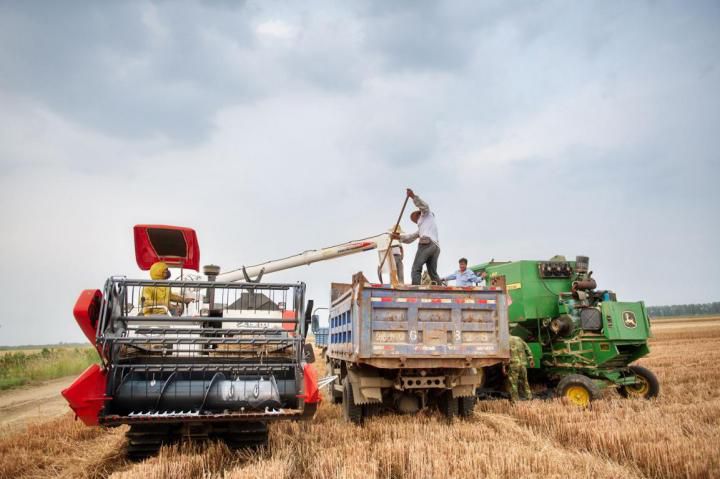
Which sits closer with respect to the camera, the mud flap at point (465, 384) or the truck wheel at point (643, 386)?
the mud flap at point (465, 384)

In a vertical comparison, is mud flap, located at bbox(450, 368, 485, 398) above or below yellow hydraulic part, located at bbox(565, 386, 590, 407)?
above

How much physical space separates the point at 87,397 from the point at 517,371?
278 inches

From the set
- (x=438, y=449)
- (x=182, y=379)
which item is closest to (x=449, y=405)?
(x=438, y=449)

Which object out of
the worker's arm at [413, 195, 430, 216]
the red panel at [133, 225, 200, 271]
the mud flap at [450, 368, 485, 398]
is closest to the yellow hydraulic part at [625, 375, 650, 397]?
the mud flap at [450, 368, 485, 398]

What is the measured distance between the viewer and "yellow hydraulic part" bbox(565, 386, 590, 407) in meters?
8.32

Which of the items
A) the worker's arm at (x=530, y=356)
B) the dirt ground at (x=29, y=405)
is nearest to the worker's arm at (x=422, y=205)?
the worker's arm at (x=530, y=356)

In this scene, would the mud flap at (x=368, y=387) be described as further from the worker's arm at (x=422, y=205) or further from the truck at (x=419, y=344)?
the worker's arm at (x=422, y=205)

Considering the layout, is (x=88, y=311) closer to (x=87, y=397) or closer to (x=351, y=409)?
(x=87, y=397)

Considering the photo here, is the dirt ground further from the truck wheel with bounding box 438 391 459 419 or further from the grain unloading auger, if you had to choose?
the truck wheel with bounding box 438 391 459 419

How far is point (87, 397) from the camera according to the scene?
4504 millimetres

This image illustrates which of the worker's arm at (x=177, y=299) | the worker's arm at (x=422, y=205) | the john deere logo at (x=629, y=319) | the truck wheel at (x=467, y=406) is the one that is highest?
the worker's arm at (x=422, y=205)

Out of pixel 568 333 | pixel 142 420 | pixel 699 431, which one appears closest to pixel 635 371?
pixel 568 333

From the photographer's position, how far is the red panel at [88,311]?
466 centimetres

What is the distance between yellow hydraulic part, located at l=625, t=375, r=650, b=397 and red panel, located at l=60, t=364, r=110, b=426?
8.78 metres
